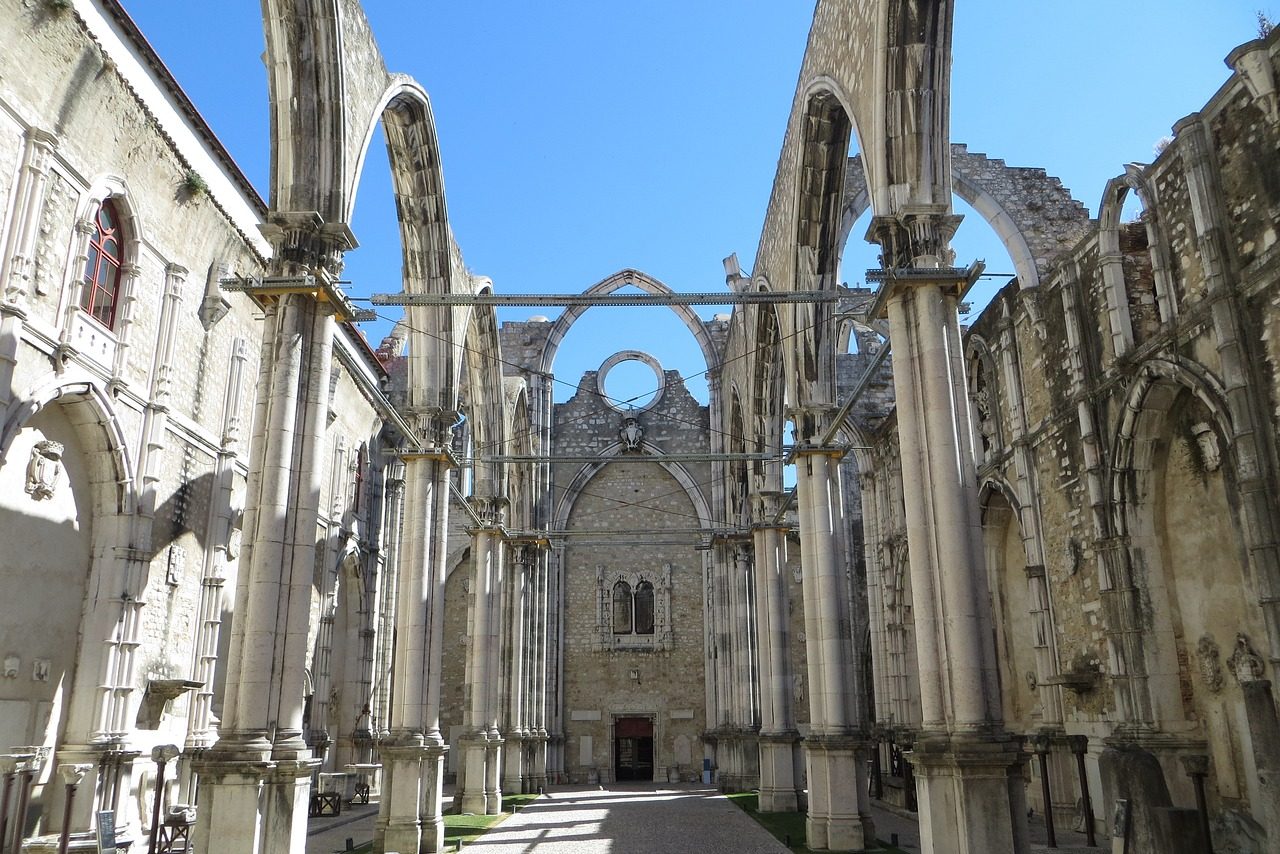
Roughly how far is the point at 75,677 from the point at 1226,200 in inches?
574

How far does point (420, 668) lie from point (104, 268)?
22.4 ft

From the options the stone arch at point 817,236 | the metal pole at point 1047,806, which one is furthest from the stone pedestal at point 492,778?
the metal pole at point 1047,806

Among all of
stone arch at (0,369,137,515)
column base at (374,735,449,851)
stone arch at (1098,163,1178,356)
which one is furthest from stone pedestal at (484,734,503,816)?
stone arch at (1098,163,1178,356)

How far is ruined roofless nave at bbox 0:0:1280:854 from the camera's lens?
30.0 feet

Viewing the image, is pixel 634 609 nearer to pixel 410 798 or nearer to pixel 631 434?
pixel 631 434

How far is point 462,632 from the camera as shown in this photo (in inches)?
1186

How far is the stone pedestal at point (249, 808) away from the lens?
8.15 metres

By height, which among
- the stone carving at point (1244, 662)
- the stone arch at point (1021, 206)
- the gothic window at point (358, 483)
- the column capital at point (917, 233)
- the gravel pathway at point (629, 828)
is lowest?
the gravel pathway at point (629, 828)

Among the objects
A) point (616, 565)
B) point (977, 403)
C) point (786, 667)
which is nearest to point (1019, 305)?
point (977, 403)

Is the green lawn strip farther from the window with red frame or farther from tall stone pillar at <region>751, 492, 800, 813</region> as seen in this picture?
the window with red frame

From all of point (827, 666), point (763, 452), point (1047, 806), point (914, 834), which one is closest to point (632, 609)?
point (763, 452)

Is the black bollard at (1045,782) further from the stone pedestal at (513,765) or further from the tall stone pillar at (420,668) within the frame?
the stone pedestal at (513,765)

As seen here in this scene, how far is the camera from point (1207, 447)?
1172 centimetres

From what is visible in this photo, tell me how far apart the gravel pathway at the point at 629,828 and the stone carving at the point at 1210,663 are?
18.4 ft
